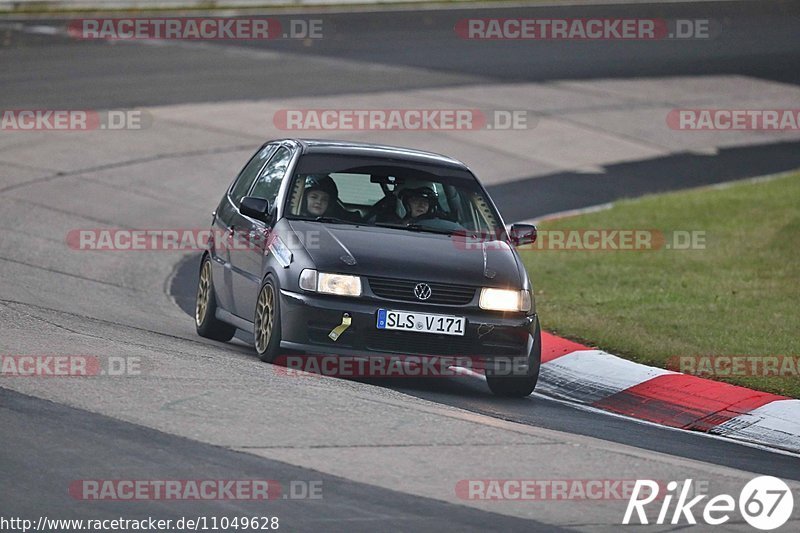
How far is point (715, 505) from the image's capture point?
23.2 ft

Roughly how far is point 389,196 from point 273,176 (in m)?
0.98

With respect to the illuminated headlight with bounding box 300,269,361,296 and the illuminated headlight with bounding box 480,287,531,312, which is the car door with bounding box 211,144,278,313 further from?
the illuminated headlight with bounding box 480,287,531,312

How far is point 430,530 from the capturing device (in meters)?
6.41

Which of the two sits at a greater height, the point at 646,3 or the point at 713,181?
the point at 646,3

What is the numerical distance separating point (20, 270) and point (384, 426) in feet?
22.3

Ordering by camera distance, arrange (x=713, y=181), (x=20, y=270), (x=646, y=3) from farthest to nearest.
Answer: (x=646, y=3) < (x=713, y=181) < (x=20, y=270)

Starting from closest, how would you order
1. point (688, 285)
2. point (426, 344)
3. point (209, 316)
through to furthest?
1. point (426, 344)
2. point (209, 316)
3. point (688, 285)

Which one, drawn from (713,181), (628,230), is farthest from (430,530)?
(713,181)

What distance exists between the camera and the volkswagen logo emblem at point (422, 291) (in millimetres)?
9703

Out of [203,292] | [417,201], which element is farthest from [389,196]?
[203,292]

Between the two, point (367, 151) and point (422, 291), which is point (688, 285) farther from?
point (422, 291)

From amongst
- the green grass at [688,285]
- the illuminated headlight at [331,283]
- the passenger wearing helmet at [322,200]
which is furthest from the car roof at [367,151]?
the green grass at [688,285]

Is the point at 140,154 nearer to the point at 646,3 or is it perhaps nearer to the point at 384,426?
the point at 384,426

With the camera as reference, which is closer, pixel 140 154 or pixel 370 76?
pixel 140 154
